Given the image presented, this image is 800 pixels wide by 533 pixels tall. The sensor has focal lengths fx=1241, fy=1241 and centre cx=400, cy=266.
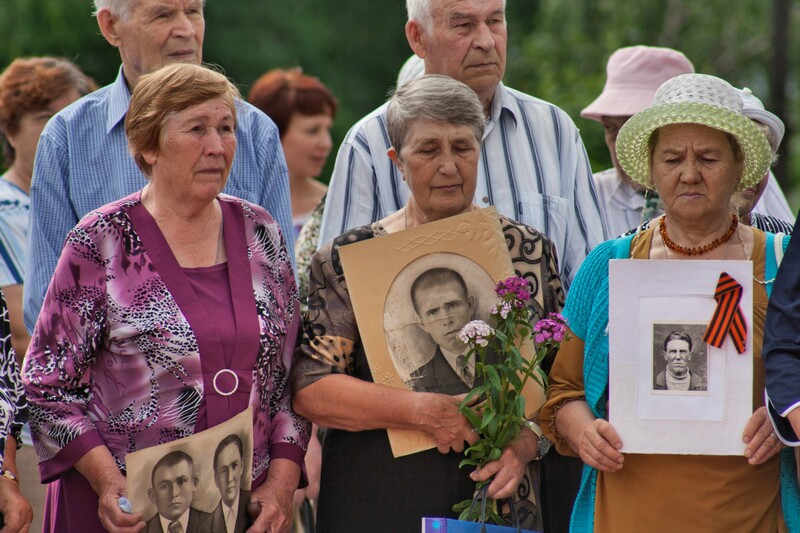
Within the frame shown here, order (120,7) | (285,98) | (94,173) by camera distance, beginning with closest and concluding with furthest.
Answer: (94,173) → (120,7) → (285,98)

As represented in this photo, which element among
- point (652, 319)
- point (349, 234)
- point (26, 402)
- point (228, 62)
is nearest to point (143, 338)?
point (26, 402)

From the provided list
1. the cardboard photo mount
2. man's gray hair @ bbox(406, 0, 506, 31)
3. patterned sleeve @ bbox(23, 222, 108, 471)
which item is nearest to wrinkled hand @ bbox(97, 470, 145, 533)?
patterned sleeve @ bbox(23, 222, 108, 471)

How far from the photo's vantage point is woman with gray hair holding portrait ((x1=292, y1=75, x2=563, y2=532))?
389cm

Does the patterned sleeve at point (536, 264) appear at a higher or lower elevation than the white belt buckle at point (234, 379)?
higher

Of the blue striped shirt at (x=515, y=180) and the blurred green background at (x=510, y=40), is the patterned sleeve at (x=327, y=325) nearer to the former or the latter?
the blue striped shirt at (x=515, y=180)

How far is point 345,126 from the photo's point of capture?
49.2 feet

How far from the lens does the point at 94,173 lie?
4602 mm

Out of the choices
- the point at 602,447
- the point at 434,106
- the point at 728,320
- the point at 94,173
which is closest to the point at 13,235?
the point at 94,173

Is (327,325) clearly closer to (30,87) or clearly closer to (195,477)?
(195,477)

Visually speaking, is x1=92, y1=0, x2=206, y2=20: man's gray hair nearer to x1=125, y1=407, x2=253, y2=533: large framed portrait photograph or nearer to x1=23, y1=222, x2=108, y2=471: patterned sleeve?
x1=23, y1=222, x2=108, y2=471: patterned sleeve

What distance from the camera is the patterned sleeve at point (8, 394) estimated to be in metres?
3.64

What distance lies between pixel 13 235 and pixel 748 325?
11.2 ft

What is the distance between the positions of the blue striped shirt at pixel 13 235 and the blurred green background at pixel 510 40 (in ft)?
25.3

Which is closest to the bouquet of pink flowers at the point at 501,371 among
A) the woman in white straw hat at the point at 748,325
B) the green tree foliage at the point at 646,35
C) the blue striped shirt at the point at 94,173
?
the woman in white straw hat at the point at 748,325
